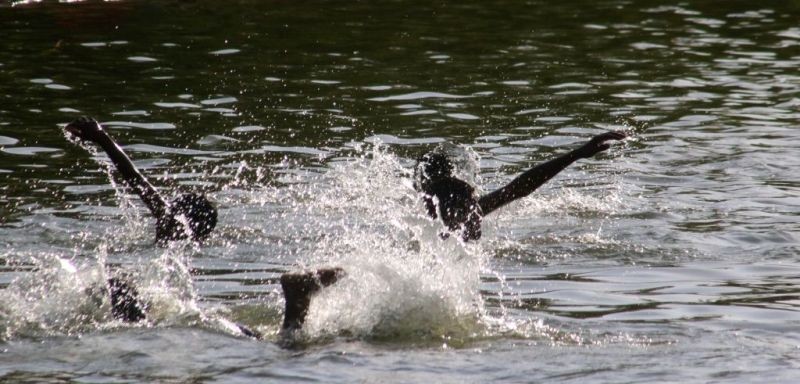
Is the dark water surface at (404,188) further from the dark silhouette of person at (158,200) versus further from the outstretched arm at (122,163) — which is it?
the outstretched arm at (122,163)

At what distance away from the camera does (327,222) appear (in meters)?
12.3

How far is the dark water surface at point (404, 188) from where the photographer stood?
8.46 metres

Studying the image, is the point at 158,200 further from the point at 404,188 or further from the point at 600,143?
the point at 404,188

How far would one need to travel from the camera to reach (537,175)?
10.2 metres

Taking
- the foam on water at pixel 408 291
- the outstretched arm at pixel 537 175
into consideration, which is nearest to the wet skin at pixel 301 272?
the outstretched arm at pixel 537 175

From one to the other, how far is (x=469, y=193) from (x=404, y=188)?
2.65 meters

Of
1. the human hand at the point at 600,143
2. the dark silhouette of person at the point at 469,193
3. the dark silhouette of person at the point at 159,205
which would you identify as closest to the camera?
the dark silhouette of person at the point at 159,205

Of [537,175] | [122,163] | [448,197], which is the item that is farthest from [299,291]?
[537,175]

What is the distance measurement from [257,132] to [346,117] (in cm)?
133

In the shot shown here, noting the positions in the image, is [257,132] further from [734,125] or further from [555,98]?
[734,125]

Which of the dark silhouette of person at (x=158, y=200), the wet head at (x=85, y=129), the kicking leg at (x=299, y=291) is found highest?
the wet head at (x=85, y=129)

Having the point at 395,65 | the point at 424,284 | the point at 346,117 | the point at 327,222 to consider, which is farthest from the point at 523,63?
the point at 424,284

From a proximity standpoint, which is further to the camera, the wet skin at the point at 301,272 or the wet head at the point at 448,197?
the wet head at the point at 448,197

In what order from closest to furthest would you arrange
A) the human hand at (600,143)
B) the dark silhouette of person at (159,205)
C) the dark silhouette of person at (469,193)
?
the dark silhouette of person at (159,205) → the human hand at (600,143) → the dark silhouette of person at (469,193)
